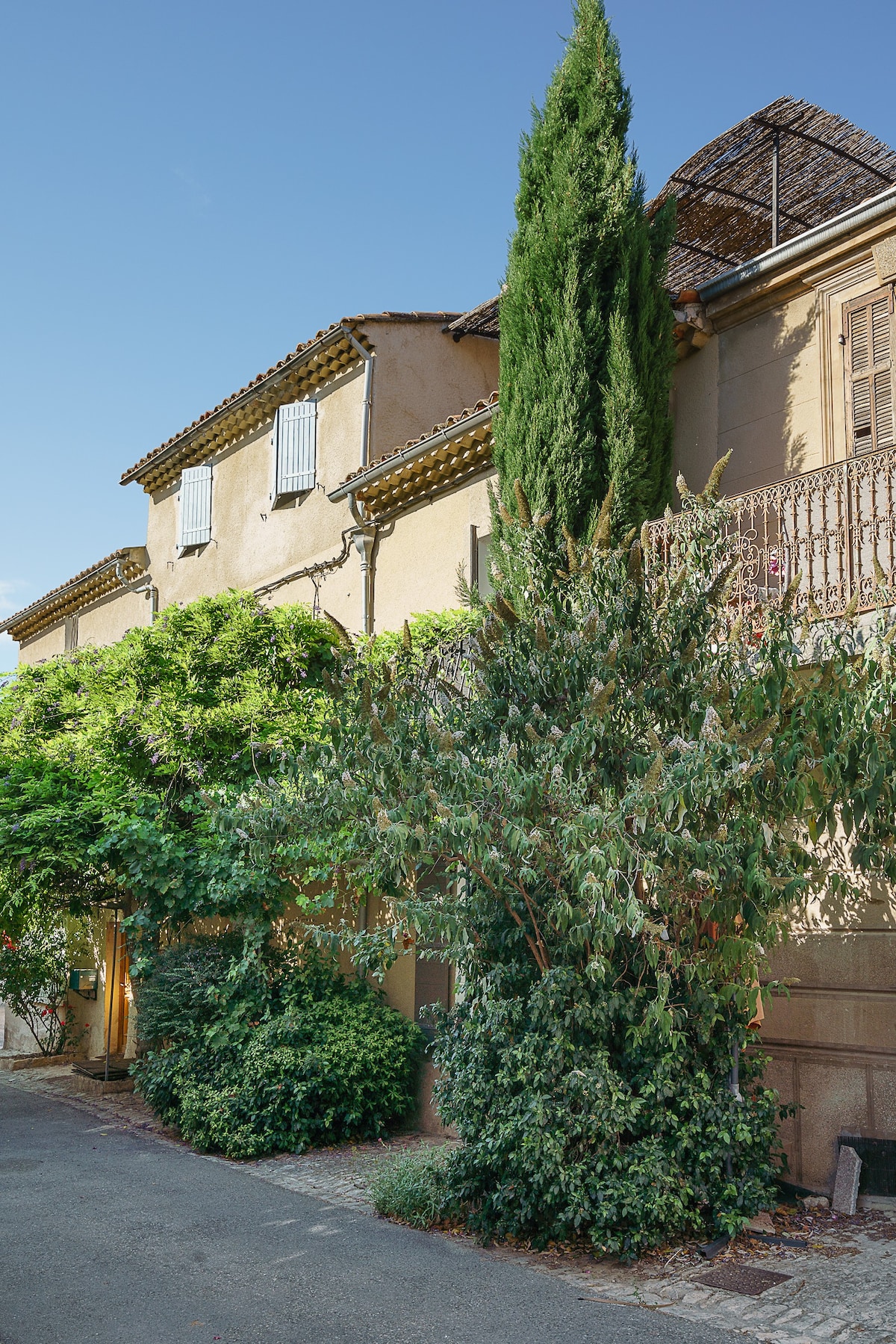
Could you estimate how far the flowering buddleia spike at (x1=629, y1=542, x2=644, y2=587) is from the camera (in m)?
6.82

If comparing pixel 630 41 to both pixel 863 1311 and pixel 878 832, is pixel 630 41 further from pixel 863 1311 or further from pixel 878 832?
pixel 863 1311

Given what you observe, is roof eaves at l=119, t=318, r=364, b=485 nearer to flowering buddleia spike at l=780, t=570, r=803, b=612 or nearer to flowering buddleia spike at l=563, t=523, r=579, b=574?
flowering buddleia spike at l=563, t=523, r=579, b=574

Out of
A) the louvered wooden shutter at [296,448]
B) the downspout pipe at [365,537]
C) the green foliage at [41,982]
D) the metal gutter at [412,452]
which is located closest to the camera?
the metal gutter at [412,452]

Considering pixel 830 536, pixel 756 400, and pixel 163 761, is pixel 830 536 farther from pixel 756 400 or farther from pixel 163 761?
pixel 163 761

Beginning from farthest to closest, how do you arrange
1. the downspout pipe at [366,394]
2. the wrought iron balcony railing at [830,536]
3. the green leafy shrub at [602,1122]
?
1. the downspout pipe at [366,394]
2. the wrought iron balcony railing at [830,536]
3. the green leafy shrub at [602,1122]

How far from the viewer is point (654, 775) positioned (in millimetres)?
5648

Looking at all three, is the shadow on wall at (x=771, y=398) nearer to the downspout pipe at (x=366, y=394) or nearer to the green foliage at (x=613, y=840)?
the green foliage at (x=613, y=840)

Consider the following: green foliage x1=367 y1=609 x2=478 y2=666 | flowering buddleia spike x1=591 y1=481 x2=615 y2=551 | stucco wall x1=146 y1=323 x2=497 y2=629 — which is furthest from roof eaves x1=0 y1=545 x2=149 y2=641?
flowering buddleia spike x1=591 y1=481 x2=615 y2=551

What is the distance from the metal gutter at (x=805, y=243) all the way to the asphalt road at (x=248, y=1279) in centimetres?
830

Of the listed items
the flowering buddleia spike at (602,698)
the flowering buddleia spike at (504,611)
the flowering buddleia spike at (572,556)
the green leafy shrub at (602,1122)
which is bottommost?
the green leafy shrub at (602,1122)

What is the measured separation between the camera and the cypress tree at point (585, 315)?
33.1ft

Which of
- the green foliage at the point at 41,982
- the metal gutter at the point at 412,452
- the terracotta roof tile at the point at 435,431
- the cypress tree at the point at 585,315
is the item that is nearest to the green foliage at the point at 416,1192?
the cypress tree at the point at 585,315

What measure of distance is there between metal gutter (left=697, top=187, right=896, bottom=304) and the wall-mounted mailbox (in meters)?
12.3

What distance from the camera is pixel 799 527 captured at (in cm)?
902
